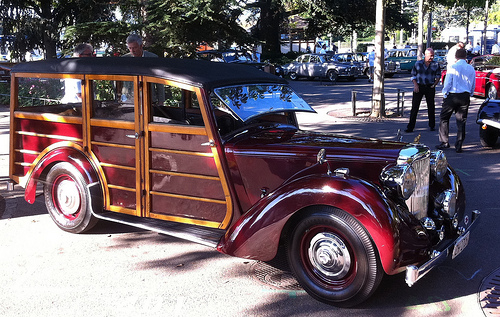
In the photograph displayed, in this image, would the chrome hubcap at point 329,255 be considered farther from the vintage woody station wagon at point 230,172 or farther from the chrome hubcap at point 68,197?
the chrome hubcap at point 68,197

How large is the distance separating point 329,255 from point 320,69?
79.6 ft

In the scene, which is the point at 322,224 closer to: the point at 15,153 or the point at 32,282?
the point at 32,282

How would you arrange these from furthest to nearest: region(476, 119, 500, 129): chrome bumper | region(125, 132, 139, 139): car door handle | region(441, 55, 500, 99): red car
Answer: region(441, 55, 500, 99): red car, region(476, 119, 500, 129): chrome bumper, region(125, 132, 139, 139): car door handle

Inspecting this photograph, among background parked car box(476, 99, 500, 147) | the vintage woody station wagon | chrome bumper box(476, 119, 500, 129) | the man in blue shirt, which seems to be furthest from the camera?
the man in blue shirt

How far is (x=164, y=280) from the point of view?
14.4 feet

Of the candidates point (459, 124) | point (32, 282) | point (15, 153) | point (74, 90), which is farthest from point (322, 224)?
point (459, 124)

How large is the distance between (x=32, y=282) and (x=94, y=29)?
10971 millimetres

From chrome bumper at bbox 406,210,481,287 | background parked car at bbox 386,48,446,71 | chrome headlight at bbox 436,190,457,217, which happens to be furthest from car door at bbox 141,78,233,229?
background parked car at bbox 386,48,446,71

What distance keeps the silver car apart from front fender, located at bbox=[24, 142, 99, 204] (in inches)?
875

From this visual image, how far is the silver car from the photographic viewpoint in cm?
2644

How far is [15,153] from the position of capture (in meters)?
5.93

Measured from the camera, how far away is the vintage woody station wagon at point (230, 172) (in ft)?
12.3

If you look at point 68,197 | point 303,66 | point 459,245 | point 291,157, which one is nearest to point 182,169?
point 291,157

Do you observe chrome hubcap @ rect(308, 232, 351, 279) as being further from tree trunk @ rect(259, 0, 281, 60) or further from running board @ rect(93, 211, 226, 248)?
tree trunk @ rect(259, 0, 281, 60)
